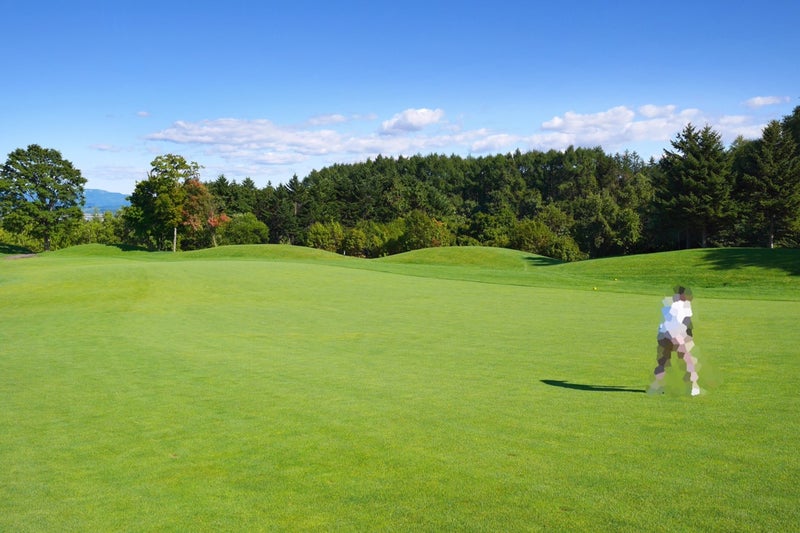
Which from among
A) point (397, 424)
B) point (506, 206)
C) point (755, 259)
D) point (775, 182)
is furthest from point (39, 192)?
point (775, 182)

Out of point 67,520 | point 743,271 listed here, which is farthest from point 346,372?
point 743,271

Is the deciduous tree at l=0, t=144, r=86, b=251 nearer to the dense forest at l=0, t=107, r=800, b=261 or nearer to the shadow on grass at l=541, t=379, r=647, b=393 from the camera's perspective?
the dense forest at l=0, t=107, r=800, b=261

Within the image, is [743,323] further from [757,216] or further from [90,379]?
[757,216]

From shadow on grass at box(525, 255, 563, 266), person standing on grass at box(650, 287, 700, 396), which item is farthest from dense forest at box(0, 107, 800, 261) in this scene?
person standing on grass at box(650, 287, 700, 396)

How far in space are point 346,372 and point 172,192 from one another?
73.1 m

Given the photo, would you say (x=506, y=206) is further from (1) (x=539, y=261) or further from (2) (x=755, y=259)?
(2) (x=755, y=259)

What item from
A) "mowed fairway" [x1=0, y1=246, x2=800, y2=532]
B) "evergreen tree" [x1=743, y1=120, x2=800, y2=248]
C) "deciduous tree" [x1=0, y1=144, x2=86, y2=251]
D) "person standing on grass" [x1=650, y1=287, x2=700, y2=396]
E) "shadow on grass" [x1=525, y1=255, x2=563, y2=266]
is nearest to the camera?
"mowed fairway" [x1=0, y1=246, x2=800, y2=532]

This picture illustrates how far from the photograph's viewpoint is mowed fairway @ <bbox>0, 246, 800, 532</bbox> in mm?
5832

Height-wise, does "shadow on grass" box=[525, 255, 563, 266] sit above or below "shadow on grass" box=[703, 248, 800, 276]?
below

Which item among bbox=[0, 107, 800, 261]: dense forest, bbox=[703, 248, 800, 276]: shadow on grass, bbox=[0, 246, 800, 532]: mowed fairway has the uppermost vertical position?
bbox=[0, 107, 800, 261]: dense forest

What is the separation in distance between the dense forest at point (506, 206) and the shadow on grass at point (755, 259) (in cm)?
2547

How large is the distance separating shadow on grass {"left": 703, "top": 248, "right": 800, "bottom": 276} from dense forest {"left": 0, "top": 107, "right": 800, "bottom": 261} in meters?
25.5

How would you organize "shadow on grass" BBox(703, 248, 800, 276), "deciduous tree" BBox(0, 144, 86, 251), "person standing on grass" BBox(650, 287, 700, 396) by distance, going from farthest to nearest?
"deciduous tree" BBox(0, 144, 86, 251) → "shadow on grass" BBox(703, 248, 800, 276) → "person standing on grass" BBox(650, 287, 700, 396)

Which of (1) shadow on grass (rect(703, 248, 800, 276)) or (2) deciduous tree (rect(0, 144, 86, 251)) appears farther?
(2) deciduous tree (rect(0, 144, 86, 251))
